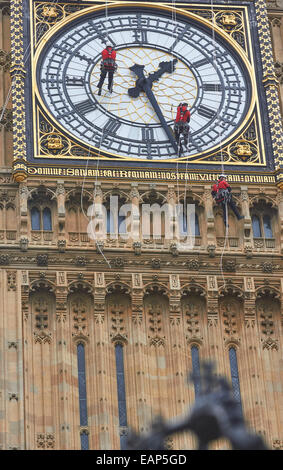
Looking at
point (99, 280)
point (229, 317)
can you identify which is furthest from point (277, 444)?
point (99, 280)

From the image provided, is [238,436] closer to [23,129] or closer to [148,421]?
[148,421]

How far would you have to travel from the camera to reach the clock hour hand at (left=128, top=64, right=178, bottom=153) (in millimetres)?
41594

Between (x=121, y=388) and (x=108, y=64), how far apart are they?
6.89 m

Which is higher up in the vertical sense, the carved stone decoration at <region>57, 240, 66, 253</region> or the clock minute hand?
the clock minute hand

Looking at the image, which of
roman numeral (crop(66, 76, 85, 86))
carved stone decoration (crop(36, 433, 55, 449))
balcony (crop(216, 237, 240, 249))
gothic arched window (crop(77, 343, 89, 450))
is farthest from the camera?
roman numeral (crop(66, 76, 85, 86))

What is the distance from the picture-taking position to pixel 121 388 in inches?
1529

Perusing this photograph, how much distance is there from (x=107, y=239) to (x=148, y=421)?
12.8 ft

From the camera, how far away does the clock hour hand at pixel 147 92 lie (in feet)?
136

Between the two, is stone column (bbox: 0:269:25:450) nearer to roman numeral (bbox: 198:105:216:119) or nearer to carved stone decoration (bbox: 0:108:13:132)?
carved stone decoration (bbox: 0:108:13:132)

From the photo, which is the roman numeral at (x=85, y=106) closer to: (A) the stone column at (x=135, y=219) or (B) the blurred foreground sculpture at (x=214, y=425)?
(A) the stone column at (x=135, y=219)

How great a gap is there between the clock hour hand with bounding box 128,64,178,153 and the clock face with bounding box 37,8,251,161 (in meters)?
0.10

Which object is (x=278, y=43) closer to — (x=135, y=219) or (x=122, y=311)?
(x=135, y=219)

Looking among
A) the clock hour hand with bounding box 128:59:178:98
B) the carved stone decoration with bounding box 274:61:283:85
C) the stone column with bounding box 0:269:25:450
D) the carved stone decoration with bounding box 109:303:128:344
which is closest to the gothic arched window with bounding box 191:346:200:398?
the carved stone decoration with bounding box 109:303:128:344

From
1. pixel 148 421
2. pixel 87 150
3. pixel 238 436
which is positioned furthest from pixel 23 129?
pixel 238 436
